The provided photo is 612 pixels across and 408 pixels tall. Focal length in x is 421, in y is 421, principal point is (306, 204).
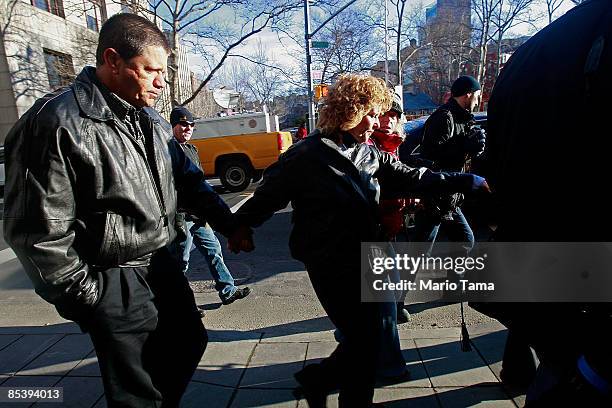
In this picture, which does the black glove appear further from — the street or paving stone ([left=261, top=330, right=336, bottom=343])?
paving stone ([left=261, top=330, right=336, bottom=343])

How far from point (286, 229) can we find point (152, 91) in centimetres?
526

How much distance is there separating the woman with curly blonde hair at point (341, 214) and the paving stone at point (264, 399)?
9.7 inches

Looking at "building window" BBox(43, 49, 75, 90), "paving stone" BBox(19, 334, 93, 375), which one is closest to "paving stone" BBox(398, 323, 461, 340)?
"paving stone" BBox(19, 334, 93, 375)

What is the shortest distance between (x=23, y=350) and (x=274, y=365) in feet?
6.36

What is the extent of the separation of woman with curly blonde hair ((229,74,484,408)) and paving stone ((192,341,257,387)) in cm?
67

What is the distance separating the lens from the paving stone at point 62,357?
289 cm

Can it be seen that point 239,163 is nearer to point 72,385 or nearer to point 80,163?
point 72,385

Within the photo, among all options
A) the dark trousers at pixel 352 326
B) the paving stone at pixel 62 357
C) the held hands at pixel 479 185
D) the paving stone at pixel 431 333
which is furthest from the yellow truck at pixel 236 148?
the dark trousers at pixel 352 326

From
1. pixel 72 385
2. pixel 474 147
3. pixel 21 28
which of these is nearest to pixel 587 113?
pixel 474 147

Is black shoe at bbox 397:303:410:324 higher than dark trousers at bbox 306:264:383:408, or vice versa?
dark trousers at bbox 306:264:383:408

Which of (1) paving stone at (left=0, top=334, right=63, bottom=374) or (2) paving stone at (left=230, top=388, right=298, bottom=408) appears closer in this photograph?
(2) paving stone at (left=230, top=388, right=298, bottom=408)

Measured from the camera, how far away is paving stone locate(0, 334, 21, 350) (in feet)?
10.8

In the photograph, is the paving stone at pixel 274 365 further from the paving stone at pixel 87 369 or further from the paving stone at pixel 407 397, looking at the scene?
the paving stone at pixel 87 369

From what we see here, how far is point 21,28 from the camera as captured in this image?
1795cm
